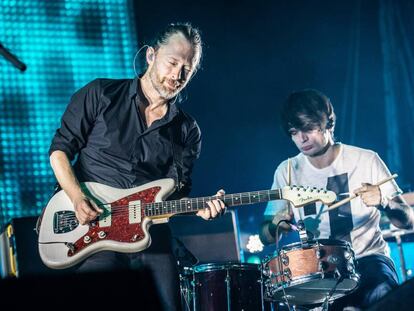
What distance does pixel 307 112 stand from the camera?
5.16 meters

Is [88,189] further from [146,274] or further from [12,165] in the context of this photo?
[12,165]

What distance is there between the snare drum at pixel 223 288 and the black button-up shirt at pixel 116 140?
2.43ft

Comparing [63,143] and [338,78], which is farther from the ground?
Result: [338,78]

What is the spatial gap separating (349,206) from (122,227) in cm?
196

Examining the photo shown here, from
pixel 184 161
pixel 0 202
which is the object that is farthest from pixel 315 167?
pixel 0 202

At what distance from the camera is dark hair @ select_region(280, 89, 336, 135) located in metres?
5.13

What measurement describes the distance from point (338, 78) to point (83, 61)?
9.07 ft

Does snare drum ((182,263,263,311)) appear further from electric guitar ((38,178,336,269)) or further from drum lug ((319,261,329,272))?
electric guitar ((38,178,336,269))

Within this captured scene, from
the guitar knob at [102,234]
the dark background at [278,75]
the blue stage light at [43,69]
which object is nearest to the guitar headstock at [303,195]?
the guitar knob at [102,234]

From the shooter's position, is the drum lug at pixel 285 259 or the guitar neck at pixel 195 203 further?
the drum lug at pixel 285 259

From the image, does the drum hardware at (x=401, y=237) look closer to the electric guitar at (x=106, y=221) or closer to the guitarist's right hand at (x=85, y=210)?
the electric guitar at (x=106, y=221)

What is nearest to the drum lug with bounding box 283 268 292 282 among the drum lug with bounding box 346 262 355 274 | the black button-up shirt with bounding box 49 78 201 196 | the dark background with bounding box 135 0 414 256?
the drum lug with bounding box 346 262 355 274

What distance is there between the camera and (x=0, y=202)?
19.7ft

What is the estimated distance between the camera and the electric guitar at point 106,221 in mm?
3682
